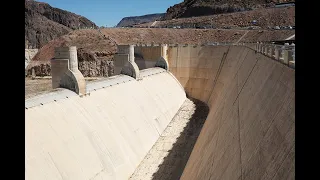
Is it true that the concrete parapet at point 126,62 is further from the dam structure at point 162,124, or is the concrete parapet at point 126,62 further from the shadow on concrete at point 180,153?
the shadow on concrete at point 180,153

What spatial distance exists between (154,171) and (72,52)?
8625 mm

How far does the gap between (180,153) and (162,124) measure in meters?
5.48

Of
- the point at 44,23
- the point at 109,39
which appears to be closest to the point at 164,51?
the point at 109,39

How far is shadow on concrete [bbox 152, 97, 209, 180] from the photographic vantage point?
64.2 ft

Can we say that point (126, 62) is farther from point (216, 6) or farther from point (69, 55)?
point (216, 6)

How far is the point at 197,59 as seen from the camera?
132 feet

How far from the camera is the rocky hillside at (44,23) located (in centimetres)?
9931

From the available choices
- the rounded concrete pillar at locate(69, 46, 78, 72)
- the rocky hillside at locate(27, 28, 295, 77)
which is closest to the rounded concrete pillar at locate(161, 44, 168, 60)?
the rocky hillside at locate(27, 28, 295, 77)

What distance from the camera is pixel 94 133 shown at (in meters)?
18.1

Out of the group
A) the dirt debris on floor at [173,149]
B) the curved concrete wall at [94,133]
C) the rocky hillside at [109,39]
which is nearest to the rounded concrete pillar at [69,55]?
the curved concrete wall at [94,133]

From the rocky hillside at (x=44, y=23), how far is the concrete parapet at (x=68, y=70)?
67.3m

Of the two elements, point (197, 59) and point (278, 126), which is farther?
point (197, 59)
